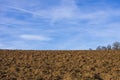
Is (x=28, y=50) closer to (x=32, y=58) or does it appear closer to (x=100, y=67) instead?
(x=32, y=58)

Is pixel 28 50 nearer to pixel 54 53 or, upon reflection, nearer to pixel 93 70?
pixel 54 53

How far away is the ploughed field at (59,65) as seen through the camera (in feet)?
→ 60.7

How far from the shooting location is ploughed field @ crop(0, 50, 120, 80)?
18.5 metres

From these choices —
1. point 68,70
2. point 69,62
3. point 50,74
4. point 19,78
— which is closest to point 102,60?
point 69,62

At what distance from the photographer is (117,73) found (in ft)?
62.8

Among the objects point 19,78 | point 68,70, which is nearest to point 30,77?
point 19,78

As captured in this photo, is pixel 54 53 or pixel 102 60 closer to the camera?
pixel 102 60

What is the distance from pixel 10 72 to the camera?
764 inches

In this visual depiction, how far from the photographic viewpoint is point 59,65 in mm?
21391

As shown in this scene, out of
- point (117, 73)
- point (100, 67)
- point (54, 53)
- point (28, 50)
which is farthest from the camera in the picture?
point (28, 50)

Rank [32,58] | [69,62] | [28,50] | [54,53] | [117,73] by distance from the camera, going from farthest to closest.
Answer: [28,50] → [54,53] → [32,58] → [69,62] → [117,73]

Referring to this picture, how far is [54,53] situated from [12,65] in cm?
563

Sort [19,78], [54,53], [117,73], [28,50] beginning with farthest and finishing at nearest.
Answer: [28,50]
[54,53]
[117,73]
[19,78]

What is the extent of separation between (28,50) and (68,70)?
8989mm
